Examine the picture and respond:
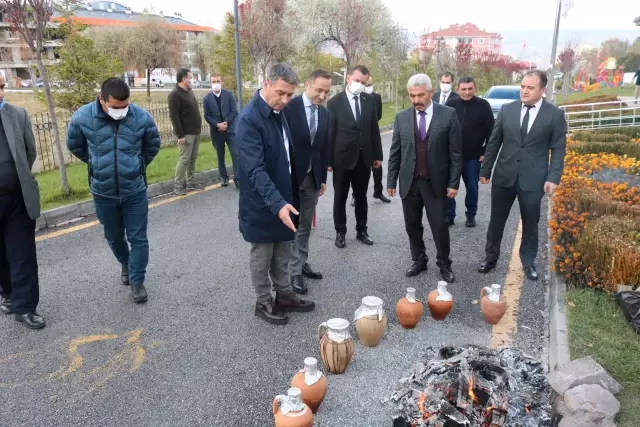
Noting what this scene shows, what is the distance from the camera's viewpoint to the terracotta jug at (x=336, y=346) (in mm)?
3145

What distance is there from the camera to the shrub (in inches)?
156

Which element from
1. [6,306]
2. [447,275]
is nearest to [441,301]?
[447,275]

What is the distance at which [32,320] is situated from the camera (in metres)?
3.85

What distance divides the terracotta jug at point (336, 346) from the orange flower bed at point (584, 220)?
7.91ft

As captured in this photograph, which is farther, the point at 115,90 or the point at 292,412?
the point at 115,90

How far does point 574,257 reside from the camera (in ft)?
14.2

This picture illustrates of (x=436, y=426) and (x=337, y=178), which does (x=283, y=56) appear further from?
(x=436, y=426)

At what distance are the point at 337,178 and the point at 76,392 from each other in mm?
3464

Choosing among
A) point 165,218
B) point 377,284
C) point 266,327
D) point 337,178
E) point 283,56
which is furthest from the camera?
point 283,56

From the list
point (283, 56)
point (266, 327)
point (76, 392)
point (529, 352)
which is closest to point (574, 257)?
point (529, 352)

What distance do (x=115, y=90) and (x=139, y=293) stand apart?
1.74 meters

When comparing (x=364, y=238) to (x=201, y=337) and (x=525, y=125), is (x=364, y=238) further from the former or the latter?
(x=201, y=337)

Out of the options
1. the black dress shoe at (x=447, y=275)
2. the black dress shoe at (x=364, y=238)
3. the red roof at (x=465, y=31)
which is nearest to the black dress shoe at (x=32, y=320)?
the black dress shoe at (x=364, y=238)

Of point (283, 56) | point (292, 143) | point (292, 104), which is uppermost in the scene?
point (283, 56)
